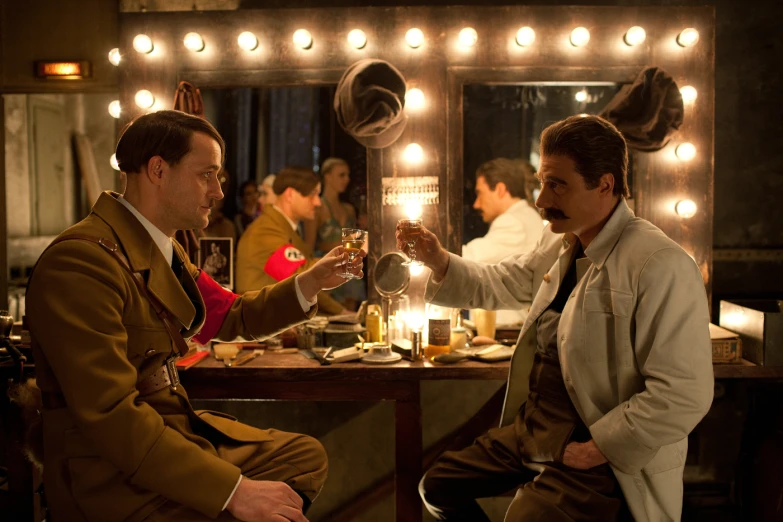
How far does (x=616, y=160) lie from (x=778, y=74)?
8.14 ft

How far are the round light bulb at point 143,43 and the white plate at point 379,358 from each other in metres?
2.24

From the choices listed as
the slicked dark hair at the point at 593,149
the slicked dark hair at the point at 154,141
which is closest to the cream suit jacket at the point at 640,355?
the slicked dark hair at the point at 593,149

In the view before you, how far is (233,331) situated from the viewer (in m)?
2.66

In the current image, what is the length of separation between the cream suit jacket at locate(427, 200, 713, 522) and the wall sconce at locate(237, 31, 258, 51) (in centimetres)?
234

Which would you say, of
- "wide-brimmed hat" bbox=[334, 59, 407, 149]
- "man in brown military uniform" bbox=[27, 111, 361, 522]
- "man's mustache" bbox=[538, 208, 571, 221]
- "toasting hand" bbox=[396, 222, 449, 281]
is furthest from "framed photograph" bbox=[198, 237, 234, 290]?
"man's mustache" bbox=[538, 208, 571, 221]

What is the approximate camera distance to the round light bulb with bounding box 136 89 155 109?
3.74 m

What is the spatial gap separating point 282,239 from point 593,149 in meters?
2.04

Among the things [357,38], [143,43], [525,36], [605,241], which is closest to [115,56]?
[143,43]

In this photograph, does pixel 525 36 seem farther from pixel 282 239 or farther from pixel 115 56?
pixel 115 56

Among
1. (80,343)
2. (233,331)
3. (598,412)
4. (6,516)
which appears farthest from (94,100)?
(598,412)

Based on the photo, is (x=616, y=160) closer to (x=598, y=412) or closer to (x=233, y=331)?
(x=598, y=412)

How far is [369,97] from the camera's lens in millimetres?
3463

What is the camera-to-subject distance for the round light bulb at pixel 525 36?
3654 mm

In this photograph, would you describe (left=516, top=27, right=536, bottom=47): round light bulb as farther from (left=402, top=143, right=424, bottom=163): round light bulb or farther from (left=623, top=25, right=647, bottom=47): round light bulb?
(left=402, top=143, right=424, bottom=163): round light bulb
